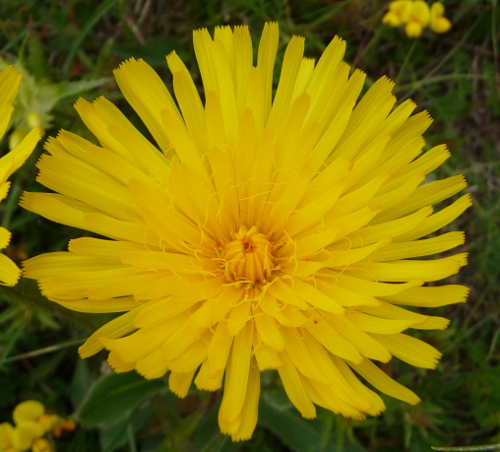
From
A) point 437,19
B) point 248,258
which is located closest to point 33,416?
point 248,258

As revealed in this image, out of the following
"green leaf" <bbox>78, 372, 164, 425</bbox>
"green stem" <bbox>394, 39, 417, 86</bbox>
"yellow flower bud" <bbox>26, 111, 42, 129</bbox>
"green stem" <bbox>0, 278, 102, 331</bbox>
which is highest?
"green stem" <bbox>394, 39, 417, 86</bbox>

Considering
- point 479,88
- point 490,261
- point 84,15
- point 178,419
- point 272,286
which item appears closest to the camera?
point 272,286

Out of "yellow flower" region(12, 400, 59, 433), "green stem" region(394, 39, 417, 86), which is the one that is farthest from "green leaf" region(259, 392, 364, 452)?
"green stem" region(394, 39, 417, 86)

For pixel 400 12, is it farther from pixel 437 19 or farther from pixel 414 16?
pixel 437 19

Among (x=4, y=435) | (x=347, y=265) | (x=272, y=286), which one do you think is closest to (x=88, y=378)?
(x=4, y=435)

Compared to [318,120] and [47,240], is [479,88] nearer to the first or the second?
[318,120]

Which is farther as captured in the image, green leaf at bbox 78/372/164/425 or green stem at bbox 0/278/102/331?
green leaf at bbox 78/372/164/425

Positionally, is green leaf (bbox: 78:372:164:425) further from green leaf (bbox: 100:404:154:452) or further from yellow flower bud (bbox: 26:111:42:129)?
yellow flower bud (bbox: 26:111:42:129)
